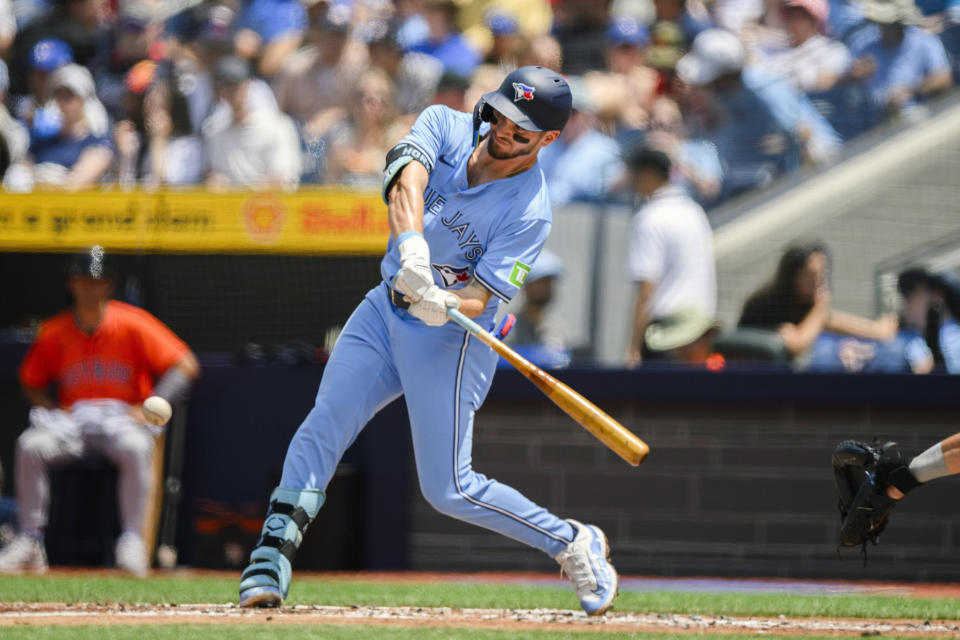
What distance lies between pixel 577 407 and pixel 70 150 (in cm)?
591

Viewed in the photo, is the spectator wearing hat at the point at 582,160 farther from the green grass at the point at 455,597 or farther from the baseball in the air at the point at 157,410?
the baseball in the air at the point at 157,410

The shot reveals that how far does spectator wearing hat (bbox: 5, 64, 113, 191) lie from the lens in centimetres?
920

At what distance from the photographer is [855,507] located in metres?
4.95

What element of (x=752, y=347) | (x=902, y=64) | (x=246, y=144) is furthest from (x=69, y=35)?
(x=902, y=64)

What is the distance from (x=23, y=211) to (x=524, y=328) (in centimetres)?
341

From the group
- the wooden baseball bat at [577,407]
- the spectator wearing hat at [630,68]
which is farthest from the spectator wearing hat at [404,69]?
the wooden baseball bat at [577,407]

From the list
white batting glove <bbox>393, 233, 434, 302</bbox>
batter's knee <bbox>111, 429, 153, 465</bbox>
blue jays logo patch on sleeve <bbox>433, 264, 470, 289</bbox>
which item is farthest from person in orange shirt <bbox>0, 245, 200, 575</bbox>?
white batting glove <bbox>393, 233, 434, 302</bbox>

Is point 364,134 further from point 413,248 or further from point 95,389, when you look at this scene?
point 413,248

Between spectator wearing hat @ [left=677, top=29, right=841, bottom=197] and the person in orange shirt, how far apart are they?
11.2ft

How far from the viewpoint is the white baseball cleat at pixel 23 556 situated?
7.16 meters

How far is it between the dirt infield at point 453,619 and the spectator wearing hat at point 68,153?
15.6 ft

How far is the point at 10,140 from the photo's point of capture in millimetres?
9688

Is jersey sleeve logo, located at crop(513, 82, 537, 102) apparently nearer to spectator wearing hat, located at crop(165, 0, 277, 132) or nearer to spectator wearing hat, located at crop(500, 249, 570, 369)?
spectator wearing hat, located at crop(500, 249, 570, 369)

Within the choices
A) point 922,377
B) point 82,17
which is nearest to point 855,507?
point 922,377
